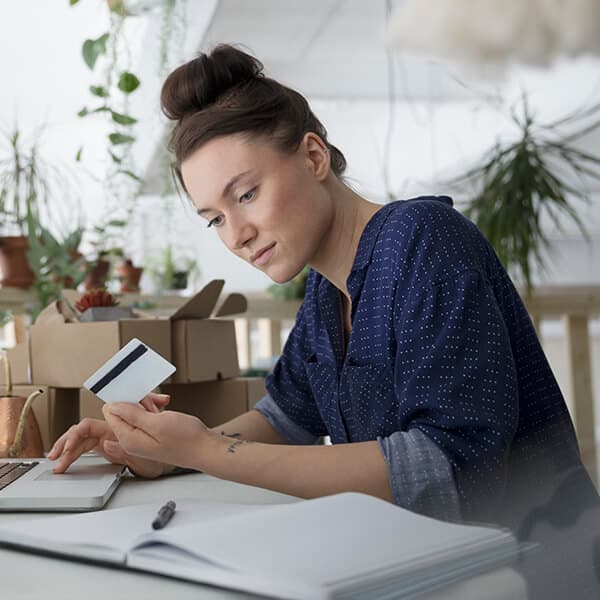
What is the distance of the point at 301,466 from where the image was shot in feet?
2.92

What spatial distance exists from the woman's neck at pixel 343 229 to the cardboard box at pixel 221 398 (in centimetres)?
55

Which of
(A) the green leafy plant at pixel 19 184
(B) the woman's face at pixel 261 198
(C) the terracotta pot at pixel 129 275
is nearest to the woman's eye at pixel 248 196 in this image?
(B) the woman's face at pixel 261 198

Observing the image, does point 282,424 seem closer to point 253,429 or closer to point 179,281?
point 253,429

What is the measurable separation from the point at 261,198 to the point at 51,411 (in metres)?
0.66

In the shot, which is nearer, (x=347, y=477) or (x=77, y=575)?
(x=77, y=575)

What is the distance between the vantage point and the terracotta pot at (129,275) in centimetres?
337

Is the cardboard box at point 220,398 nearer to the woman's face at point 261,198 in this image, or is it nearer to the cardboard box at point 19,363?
the cardboard box at point 19,363

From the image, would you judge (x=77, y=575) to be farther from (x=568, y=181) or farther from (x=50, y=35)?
(x=568, y=181)

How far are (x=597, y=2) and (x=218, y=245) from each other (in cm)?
493

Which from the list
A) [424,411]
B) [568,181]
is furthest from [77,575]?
[568,181]

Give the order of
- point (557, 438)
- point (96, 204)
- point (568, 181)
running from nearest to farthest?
1. point (557, 438)
2. point (96, 204)
3. point (568, 181)

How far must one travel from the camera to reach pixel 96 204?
560 cm

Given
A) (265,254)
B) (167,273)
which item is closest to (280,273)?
(265,254)

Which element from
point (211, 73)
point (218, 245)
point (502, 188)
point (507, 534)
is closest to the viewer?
point (507, 534)
